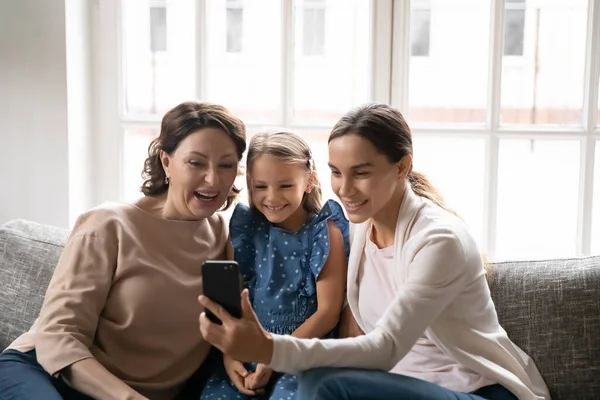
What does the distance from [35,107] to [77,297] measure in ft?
3.12

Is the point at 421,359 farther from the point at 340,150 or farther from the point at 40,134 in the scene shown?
the point at 40,134

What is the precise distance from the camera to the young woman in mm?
1603

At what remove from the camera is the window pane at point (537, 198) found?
269 centimetres

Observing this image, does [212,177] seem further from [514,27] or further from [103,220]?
[514,27]

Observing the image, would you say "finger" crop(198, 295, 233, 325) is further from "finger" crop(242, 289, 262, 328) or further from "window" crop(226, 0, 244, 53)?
"window" crop(226, 0, 244, 53)

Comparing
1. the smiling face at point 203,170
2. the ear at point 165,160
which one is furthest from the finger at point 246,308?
the ear at point 165,160

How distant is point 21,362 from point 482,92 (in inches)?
64.3

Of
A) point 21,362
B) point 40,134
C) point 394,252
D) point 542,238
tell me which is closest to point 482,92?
point 542,238

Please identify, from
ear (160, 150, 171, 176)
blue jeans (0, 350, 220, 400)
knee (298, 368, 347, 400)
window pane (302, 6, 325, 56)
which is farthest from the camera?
window pane (302, 6, 325, 56)

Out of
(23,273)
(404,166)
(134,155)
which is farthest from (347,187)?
(134,155)

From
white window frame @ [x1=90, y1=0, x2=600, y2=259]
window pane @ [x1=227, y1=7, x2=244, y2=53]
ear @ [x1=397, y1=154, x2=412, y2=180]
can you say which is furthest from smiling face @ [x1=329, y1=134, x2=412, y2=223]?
window pane @ [x1=227, y1=7, x2=244, y2=53]

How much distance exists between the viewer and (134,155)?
285 cm

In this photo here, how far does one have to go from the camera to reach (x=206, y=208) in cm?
203

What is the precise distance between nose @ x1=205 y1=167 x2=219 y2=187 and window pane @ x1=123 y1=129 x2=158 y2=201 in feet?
2.84
